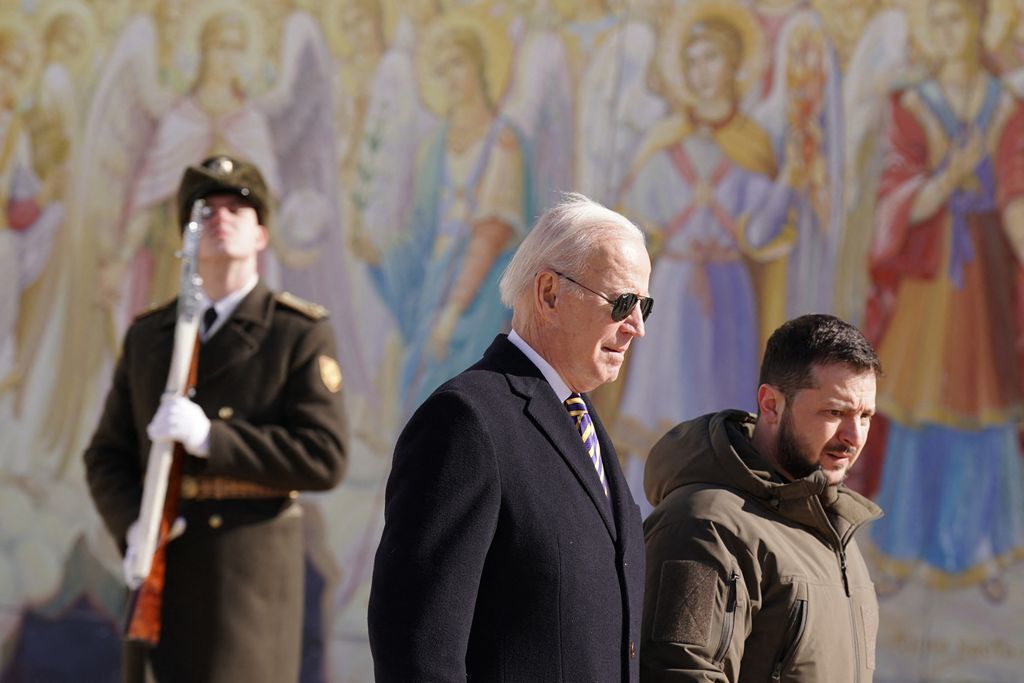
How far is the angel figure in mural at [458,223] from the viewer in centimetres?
643

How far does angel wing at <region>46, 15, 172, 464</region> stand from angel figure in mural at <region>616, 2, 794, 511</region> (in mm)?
2376

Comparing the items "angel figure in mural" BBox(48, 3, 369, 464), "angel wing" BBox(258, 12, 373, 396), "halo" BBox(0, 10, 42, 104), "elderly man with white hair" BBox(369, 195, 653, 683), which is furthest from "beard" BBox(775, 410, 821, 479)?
"halo" BBox(0, 10, 42, 104)

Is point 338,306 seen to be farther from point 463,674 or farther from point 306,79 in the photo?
point 463,674

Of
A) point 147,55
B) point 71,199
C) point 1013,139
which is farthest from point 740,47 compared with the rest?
point 71,199

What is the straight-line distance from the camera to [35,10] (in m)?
6.92

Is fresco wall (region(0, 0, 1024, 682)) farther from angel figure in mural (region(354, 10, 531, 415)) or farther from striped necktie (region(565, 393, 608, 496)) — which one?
striped necktie (region(565, 393, 608, 496))

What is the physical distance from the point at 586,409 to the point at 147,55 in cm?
482

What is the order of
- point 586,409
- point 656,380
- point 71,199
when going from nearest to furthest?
point 586,409
point 656,380
point 71,199

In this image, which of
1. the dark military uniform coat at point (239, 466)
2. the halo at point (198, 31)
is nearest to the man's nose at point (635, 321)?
the dark military uniform coat at point (239, 466)

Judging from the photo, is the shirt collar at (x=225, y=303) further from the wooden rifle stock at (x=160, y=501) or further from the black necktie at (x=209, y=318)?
the wooden rifle stock at (x=160, y=501)

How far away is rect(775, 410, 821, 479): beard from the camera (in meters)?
2.95

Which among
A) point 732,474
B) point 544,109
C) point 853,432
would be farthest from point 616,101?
point 732,474

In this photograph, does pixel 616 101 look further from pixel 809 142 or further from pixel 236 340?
pixel 236 340

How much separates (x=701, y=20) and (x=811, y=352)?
12.0 feet
